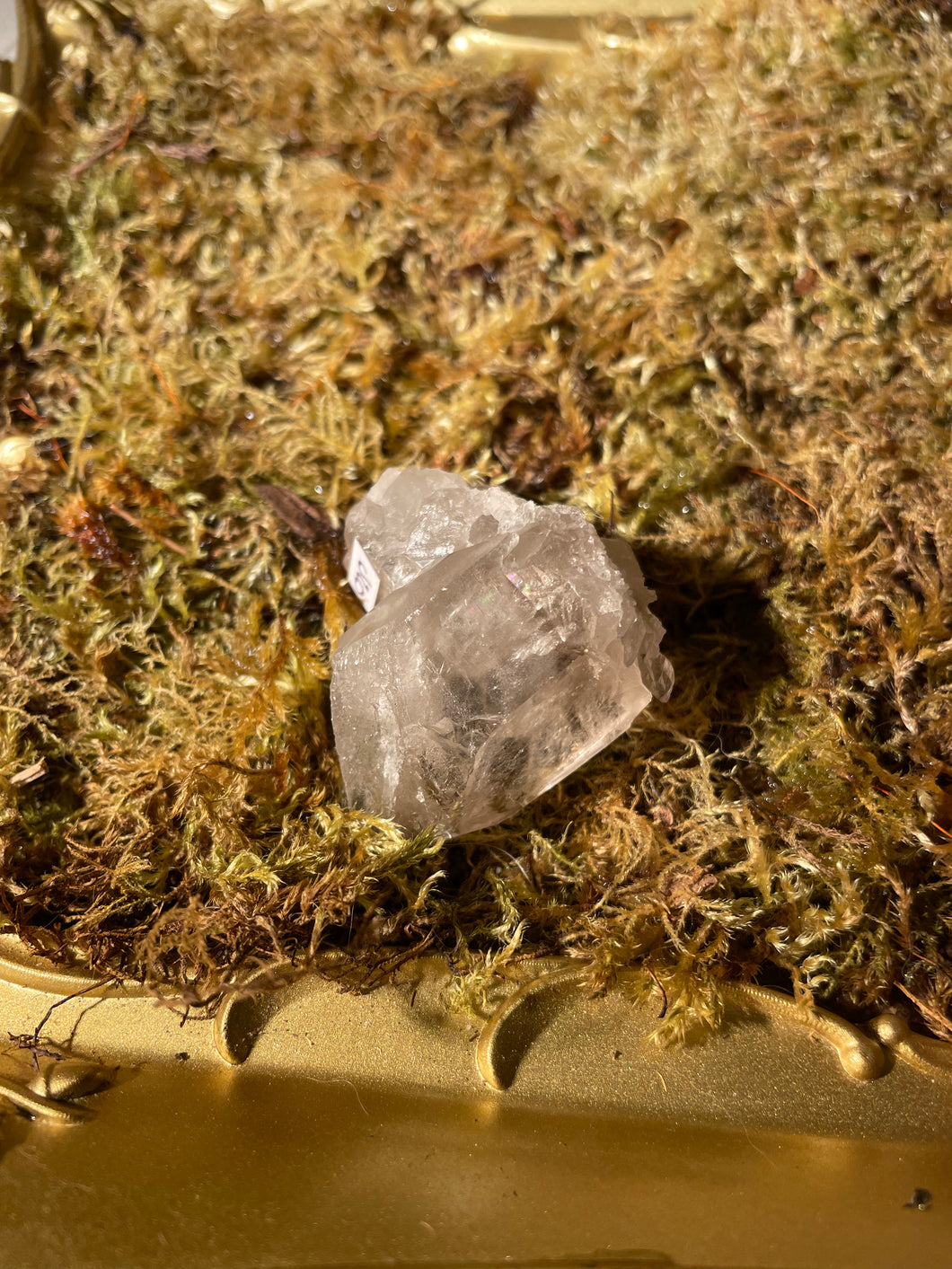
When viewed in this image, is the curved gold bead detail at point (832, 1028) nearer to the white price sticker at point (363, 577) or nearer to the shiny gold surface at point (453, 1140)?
the shiny gold surface at point (453, 1140)

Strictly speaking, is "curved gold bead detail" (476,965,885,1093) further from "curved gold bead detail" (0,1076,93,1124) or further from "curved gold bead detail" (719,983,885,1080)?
"curved gold bead detail" (0,1076,93,1124)

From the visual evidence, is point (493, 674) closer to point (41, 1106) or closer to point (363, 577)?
point (363, 577)

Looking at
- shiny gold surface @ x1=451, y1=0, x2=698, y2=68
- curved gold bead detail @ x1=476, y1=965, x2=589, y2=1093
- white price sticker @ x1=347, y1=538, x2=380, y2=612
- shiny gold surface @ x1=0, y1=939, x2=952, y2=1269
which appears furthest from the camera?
shiny gold surface @ x1=451, y1=0, x2=698, y2=68

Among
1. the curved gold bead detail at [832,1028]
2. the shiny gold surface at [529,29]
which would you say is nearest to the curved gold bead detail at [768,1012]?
the curved gold bead detail at [832,1028]

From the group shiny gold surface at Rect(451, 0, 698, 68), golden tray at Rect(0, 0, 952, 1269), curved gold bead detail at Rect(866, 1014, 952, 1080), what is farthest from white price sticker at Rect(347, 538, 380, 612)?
shiny gold surface at Rect(451, 0, 698, 68)

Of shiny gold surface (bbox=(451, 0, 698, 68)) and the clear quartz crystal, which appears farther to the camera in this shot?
shiny gold surface (bbox=(451, 0, 698, 68))

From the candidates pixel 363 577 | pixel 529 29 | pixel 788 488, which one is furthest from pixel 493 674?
pixel 529 29
